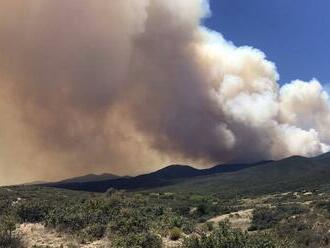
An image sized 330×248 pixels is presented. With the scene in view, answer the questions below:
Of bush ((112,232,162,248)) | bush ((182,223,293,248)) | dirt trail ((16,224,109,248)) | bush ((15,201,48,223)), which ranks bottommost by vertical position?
bush ((182,223,293,248))

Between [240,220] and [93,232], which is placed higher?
[240,220]

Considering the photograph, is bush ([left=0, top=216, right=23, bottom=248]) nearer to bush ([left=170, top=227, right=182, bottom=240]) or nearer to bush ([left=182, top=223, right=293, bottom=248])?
bush ([left=170, top=227, right=182, bottom=240])

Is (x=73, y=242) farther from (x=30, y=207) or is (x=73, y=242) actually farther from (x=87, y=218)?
(x=30, y=207)

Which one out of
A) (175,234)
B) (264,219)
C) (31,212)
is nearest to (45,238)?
(31,212)

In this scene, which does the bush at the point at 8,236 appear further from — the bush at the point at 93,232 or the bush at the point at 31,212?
the bush at the point at 93,232

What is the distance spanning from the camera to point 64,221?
42.0 meters

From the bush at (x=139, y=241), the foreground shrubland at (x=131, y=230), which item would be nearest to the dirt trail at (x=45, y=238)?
the foreground shrubland at (x=131, y=230)

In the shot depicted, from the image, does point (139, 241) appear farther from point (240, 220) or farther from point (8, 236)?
point (240, 220)

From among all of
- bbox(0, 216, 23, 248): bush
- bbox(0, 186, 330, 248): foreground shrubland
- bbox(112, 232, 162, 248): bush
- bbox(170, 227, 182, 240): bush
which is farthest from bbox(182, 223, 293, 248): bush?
bbox(0, 216, 23, 248): bush

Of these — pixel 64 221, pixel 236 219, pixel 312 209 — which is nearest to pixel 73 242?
pixel 64 221

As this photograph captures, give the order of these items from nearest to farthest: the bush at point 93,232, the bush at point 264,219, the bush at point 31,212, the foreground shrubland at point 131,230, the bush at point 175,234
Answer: the foreground shrubland at point 131,230 < the bush at point 175,234 < the bush at point 93,232 < the bush at point 31,212 < the bush at point 264,219

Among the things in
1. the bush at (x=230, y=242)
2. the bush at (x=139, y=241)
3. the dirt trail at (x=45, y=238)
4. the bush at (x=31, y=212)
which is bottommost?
the bush at (x=230, y=242)

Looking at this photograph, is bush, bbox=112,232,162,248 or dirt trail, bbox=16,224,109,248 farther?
dirt trail, bbox=16,224,109,248

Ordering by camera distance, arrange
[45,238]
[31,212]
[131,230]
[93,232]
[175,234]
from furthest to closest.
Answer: [31,212]
[45,238]
[93,232]
[131,230]
[175,234]
